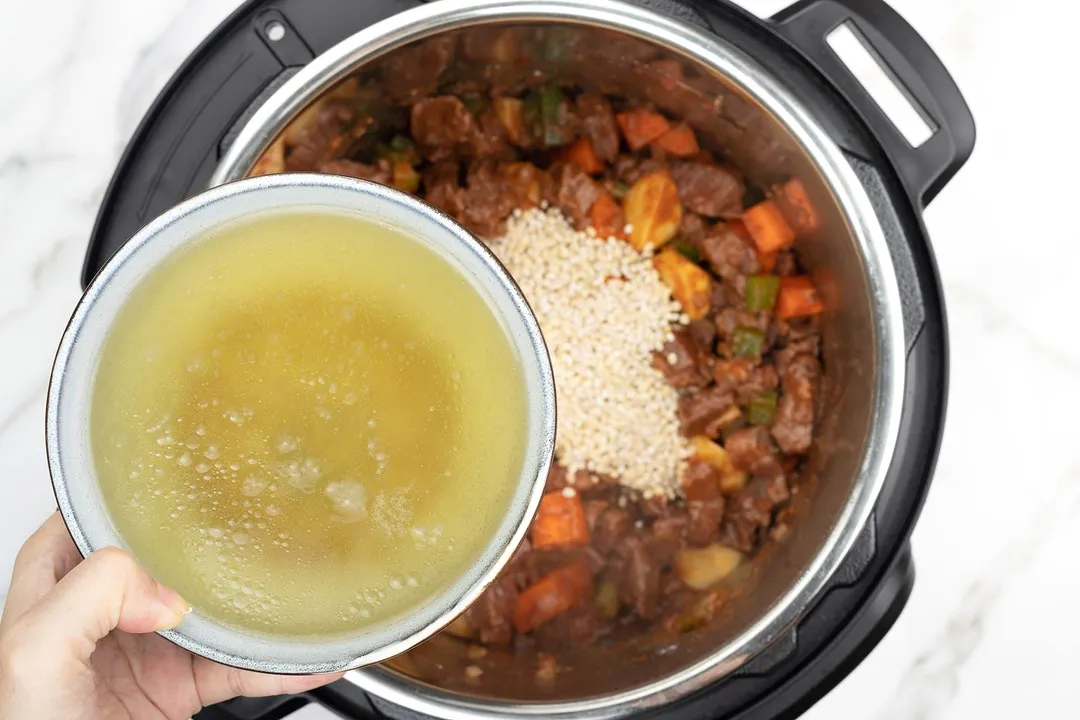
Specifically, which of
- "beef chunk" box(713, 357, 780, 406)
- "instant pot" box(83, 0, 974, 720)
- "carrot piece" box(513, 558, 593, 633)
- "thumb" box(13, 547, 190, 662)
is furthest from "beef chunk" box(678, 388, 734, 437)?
"thumb" box(13, 547, 190, 662)

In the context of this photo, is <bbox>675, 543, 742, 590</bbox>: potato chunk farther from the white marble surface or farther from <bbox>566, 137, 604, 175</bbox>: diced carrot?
<bbox>566, 137, 604, 175</bbox>: diced carrot

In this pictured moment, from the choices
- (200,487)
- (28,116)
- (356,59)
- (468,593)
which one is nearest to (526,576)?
(468,593)

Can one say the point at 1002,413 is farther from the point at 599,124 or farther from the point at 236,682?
the point at 236,682

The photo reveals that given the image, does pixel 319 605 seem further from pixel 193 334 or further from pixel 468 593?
pixel 193 334

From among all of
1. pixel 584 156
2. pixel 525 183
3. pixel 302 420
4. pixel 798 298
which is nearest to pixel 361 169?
pixel 525 183

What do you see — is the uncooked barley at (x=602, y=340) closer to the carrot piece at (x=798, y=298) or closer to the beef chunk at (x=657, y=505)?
the beef chunk at (x=657, y=505)

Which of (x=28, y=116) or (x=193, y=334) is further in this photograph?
(x=28, y=116)

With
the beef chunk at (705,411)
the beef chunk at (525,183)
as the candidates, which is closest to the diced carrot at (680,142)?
the beef chunk at (525,183)
